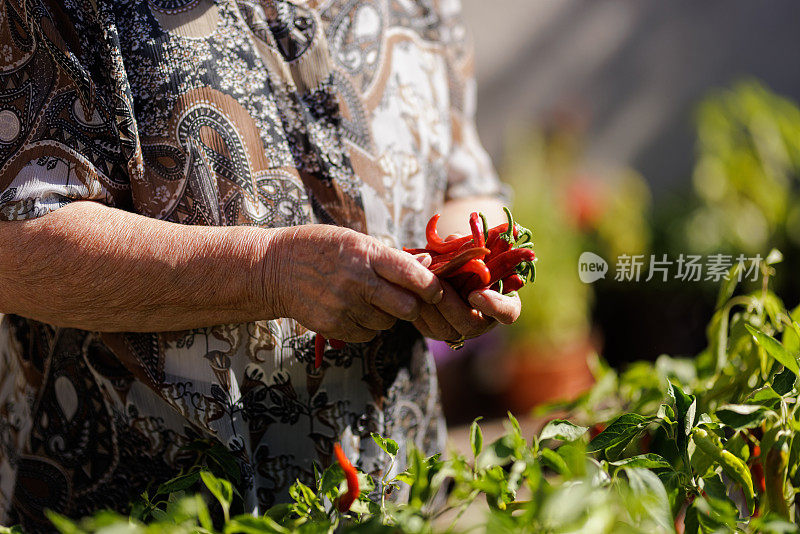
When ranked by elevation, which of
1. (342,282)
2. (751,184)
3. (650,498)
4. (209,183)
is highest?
(751,184)

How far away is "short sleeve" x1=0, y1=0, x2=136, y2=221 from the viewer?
0.89 m

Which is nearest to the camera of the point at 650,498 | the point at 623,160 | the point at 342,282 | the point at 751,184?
the point at 650,498

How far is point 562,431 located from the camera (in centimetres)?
77

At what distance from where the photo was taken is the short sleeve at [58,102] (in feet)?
2.91

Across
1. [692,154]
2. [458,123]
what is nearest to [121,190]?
[458,123]

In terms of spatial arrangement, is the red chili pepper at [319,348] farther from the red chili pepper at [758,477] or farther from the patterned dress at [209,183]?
the red chili pepper at [758,477]

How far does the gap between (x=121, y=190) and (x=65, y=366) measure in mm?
292

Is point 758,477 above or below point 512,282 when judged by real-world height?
below


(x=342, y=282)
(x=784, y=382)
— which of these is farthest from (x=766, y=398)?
(x=342, y=282)

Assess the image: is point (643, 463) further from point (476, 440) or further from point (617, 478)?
point (476, 440)

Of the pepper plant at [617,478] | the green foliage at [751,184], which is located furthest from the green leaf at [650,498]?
the green foliage at [751,184]

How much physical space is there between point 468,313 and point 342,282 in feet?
0.55

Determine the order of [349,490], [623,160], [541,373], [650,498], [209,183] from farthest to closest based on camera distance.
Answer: [623,160], [541,373], [209,183], [349,490], [650,498]

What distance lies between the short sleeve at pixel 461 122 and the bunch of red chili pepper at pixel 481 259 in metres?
0.35
